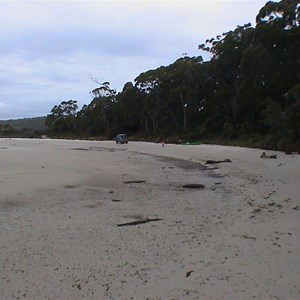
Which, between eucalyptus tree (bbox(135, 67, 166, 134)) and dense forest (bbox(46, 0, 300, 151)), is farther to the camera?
eucalyptus tree (bbox(135, 67, 166, 134))

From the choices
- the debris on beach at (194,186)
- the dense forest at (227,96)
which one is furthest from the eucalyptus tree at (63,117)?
the debris on beach at (194,186)

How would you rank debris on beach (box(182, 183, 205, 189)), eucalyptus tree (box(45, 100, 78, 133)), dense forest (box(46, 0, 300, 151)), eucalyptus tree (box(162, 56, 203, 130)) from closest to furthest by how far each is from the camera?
debris on beach (box(182, 183, 205, 189)) < dense forest (box(46, 0, 300, 151)) < eucalyptus tree (box(162, 56, 203, 130)) < eucalyptus tree (box(45, 100, 78, 133))

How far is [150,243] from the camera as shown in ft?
18.3

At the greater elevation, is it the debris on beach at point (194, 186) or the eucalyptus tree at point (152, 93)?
the eucalyptus tree at point (152, 93)

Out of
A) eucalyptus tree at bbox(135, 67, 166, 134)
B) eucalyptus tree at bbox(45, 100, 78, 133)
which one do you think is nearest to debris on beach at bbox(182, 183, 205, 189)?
eucalyptus tree at bbox(135, 67, 166, 134)

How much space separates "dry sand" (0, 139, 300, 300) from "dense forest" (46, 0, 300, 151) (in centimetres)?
1743

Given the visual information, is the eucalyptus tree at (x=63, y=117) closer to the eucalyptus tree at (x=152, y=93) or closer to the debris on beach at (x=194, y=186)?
the eucalyptus tree at (x=152, y=93)

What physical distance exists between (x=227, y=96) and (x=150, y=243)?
40934mm

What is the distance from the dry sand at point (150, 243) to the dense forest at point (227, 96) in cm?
1743

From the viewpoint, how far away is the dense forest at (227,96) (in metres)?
28.8

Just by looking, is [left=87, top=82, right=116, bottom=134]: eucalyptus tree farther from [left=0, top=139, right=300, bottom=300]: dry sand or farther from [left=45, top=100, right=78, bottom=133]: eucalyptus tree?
[left=0, top=139, right=300, bottom=300]: dry sand

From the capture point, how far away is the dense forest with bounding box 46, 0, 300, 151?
28766mm

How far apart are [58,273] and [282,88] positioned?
3059cm

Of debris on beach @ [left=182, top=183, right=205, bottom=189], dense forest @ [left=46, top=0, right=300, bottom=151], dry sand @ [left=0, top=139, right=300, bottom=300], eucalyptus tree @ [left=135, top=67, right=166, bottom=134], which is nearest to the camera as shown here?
dry sand @ [left=0, top=139, right=300, bottom=300]
